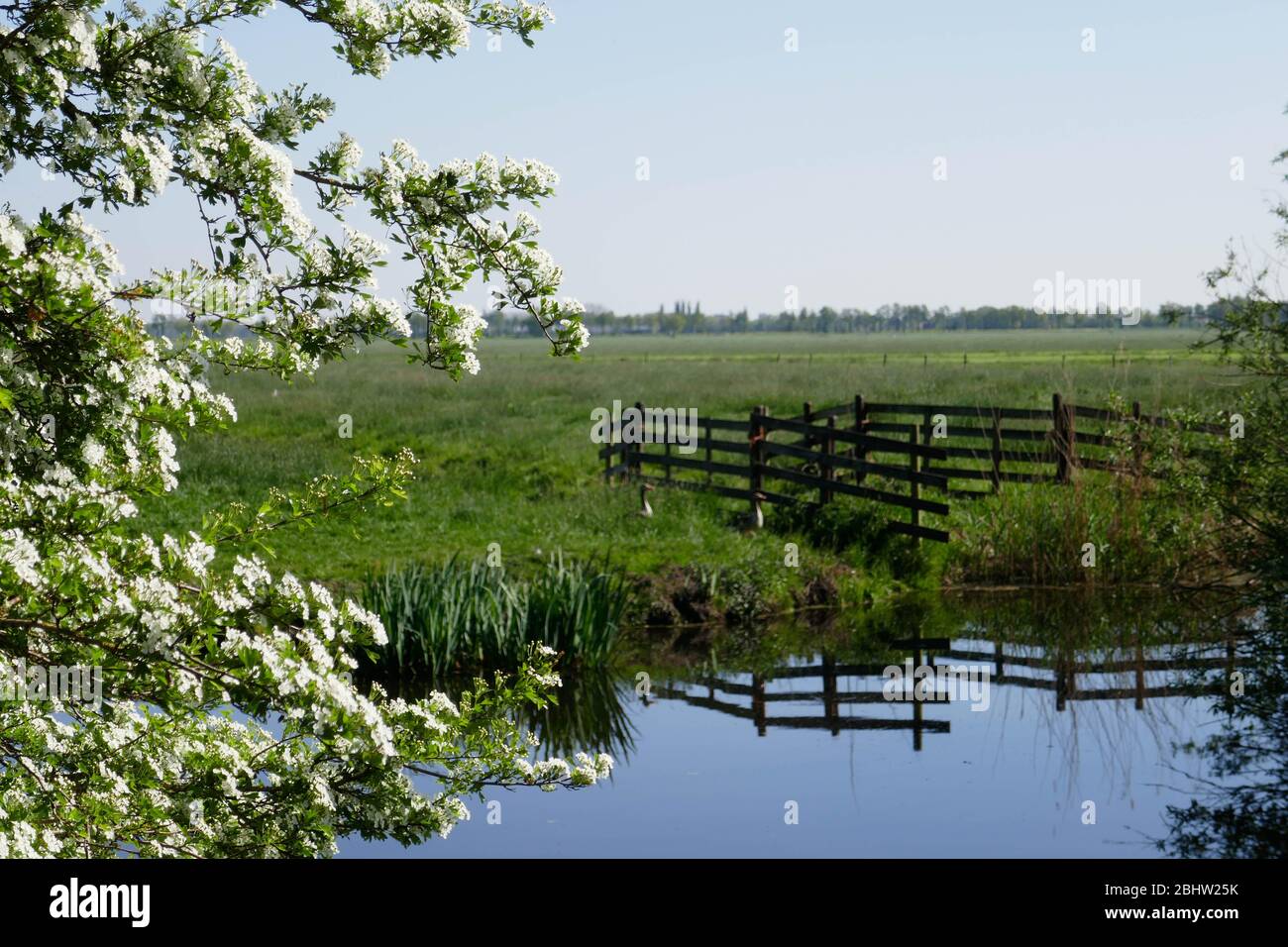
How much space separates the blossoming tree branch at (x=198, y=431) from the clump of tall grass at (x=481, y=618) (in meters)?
7.87

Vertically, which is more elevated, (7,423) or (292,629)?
(7,423)

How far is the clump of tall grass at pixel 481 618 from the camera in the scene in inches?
549

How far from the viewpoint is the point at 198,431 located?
5707 mm

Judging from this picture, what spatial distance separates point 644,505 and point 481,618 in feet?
22.7

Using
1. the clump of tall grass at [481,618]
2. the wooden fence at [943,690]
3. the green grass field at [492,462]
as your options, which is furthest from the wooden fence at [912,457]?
the clump of tall grass at [481,618]

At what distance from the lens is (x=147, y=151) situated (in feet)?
17.1

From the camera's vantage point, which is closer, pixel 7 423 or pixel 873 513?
pixel 7 423

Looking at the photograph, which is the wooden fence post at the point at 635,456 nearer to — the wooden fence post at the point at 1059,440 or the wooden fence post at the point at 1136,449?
the wooden fence post at the point at 1059,440

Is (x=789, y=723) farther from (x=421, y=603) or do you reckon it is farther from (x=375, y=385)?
(x=375, y=385)

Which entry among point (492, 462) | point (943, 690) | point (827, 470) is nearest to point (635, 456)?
point (492, 462)

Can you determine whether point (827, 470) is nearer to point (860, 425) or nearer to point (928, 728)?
point (860, 425)
